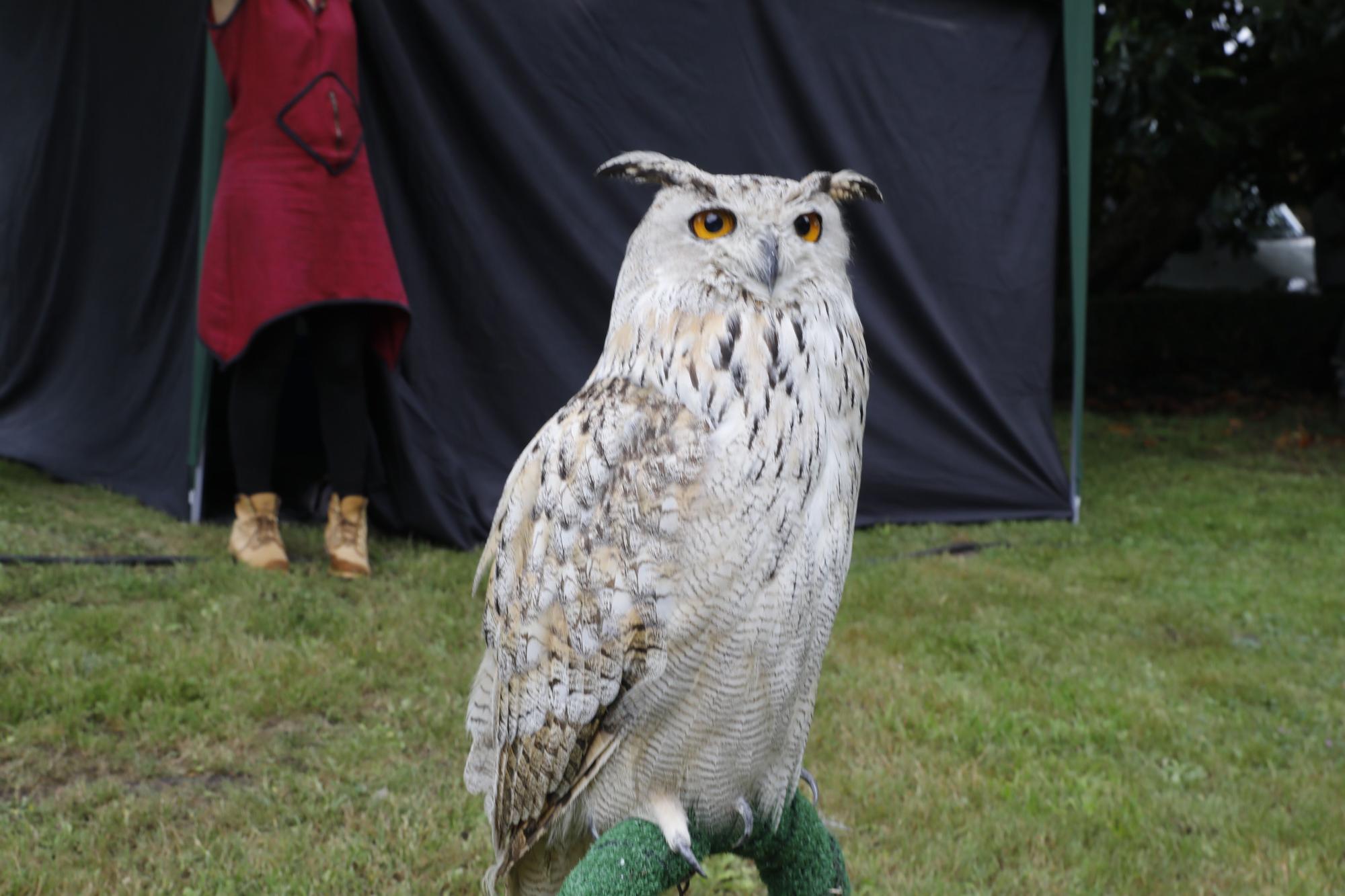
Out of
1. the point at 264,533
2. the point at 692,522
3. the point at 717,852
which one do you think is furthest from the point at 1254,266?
the point at 692,522

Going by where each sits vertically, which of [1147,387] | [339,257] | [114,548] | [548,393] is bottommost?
[1147,387]

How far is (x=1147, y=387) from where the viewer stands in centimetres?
1074

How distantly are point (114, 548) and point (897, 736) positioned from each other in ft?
8.91

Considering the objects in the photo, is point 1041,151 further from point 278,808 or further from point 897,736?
point 278,808

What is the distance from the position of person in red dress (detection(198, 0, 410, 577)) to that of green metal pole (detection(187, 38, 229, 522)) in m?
0.20

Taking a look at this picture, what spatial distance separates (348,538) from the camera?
3766 millimetres

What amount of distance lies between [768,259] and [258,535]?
2791 mm

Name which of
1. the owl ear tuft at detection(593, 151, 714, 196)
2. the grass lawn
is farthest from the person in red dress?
the owl ear tuft at detection(593, 151, 714, 196)

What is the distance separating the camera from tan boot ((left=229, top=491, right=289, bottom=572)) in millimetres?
3686

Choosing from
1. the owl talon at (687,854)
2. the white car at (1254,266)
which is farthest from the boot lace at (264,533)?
the white car at (1254,266)

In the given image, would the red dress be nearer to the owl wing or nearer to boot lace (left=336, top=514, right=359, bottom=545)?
boot lace (left=336, top=514, right=359, bottom=545)

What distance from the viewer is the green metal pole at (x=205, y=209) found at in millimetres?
3771

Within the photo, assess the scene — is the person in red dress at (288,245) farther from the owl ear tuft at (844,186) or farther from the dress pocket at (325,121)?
the owl ear tuft at (844,186)

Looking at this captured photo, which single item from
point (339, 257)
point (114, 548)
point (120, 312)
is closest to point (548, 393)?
point (339, 257)
